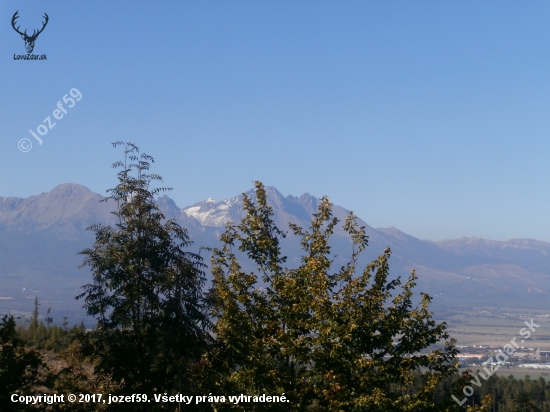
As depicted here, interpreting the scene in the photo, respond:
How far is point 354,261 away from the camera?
1603 centimetres

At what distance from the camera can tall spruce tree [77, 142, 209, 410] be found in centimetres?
1453

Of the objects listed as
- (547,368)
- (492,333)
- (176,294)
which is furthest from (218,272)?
(492,333)

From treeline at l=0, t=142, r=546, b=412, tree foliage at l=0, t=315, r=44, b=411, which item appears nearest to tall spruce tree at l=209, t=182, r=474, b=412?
treeline at l=0, t=142, r=546, b=412

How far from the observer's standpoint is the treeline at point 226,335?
13.8 metres

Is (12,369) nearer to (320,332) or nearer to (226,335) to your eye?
(226,335)

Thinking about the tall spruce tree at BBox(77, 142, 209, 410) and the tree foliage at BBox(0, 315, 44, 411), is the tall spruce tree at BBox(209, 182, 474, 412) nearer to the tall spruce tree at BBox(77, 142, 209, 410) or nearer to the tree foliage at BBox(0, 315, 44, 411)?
the tall spruce tree at BBox(77, 142, 209, 410)

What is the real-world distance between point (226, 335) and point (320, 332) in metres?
2.61

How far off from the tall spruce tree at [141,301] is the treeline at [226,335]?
3 cm

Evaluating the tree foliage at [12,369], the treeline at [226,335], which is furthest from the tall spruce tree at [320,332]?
the tree foliage at [12,369]

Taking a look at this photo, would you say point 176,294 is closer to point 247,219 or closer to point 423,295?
point 247,219

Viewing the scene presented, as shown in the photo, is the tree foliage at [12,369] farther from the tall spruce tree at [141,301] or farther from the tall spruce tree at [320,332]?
the tall spruce tree at [320,332]

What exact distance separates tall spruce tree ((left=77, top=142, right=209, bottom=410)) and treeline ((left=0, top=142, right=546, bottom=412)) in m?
0.03

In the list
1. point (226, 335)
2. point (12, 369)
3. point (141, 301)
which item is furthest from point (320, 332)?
point (12, 369)

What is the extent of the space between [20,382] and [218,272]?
5114 millimetres
